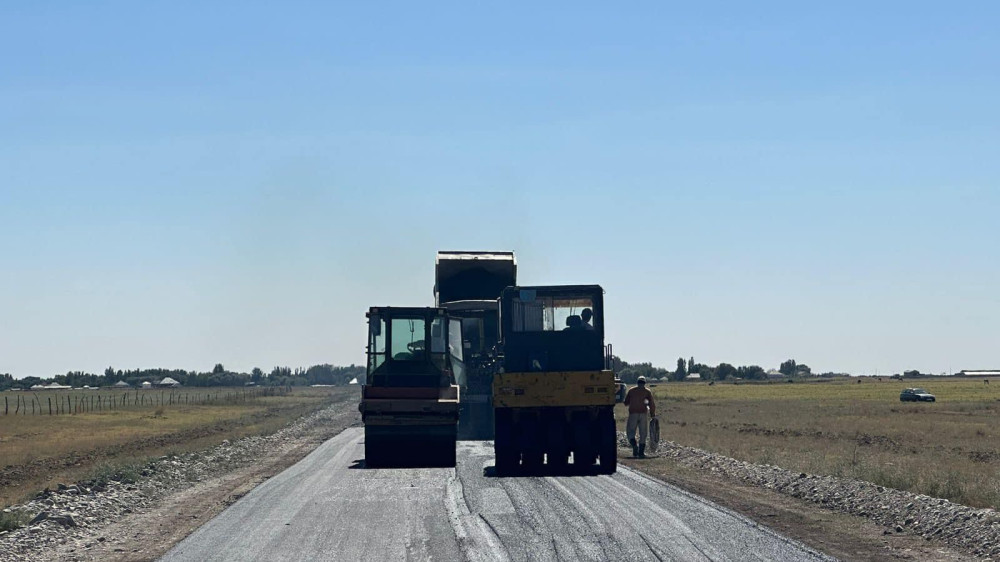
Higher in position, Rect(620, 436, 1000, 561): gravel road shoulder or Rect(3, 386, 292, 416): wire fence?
Rect(3, 386, 292, 416): wire fence

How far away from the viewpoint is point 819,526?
16078mm

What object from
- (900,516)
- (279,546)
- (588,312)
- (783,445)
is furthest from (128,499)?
(783,445)

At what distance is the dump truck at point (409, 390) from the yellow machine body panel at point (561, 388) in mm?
1463

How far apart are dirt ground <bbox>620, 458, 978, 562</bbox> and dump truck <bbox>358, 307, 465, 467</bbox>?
4.78 metres

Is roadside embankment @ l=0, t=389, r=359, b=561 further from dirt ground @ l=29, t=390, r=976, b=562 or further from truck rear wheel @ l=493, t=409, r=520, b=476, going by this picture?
truck rear wheel @ l=493, t=409, r=520, b=476

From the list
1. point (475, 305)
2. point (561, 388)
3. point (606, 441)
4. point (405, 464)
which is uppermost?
point (475, 305)

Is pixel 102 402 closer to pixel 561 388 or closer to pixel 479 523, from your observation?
pixel 561 388

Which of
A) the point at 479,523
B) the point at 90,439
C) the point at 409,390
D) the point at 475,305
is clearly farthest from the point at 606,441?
the point at 90,439

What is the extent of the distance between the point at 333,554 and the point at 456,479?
868 centimetres

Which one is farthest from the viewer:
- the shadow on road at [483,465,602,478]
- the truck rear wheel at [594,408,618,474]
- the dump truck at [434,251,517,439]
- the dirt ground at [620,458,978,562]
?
the dump truck at [434,251,517,439]

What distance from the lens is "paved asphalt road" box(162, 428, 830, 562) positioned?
44.0 feet

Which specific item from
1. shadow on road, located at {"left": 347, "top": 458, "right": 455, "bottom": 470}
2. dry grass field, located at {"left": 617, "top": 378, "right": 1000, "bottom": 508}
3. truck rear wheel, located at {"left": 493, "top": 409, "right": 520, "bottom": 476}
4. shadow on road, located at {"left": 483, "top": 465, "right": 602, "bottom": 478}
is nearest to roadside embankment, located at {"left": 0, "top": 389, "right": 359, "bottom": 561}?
shadow on road, located at {"left": 347, "top": 458, "right": 455, "bottom": 470}

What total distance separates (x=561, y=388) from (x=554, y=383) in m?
0.18

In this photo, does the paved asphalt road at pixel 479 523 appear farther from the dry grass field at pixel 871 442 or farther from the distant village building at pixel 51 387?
the distant village building at pixel 51 387
